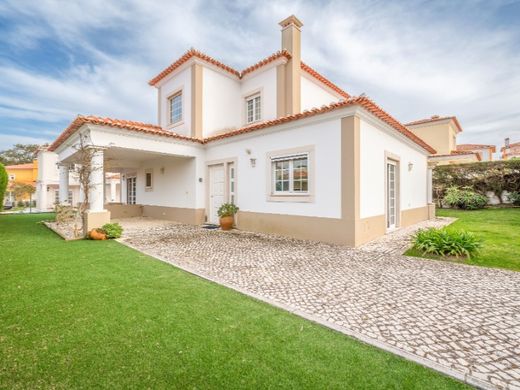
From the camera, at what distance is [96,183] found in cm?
925

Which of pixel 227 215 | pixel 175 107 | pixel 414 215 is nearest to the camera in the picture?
pixel 227 215

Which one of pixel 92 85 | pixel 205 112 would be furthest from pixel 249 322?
pixel 92 85

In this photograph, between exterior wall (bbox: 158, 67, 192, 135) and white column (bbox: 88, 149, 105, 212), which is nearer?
white column (bbox: 88, 149, 105, 212)

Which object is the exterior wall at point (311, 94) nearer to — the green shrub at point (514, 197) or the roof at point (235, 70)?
the roof at point (235, 70)

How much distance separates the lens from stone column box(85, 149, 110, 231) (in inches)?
360

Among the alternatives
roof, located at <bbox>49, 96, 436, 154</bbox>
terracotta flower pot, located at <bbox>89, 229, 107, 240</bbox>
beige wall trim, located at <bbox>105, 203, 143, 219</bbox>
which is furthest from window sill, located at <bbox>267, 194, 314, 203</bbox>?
beige wall trim, located at <bbox>105, 203, 143, 219</bbox>

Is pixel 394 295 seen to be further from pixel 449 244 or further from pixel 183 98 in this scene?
pixel 183 98

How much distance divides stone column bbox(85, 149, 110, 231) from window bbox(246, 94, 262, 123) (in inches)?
301

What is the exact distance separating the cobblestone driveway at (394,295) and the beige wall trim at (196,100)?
7189 millimetres

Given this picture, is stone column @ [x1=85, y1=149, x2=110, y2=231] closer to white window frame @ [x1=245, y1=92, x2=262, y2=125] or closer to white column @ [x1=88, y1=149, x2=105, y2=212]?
white column @ [x1=88, y1=149, x2=105, y2=212]

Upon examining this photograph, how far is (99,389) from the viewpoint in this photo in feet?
6.89

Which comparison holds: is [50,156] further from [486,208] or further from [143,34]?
[486,208]

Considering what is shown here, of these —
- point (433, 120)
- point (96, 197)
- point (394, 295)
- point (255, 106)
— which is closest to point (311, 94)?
point (255, 106)

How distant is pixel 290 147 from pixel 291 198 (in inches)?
71.0
